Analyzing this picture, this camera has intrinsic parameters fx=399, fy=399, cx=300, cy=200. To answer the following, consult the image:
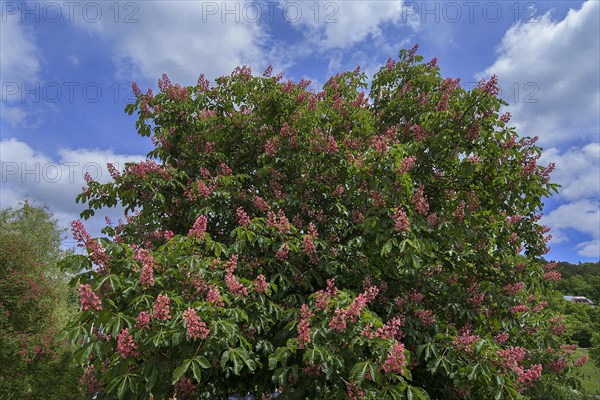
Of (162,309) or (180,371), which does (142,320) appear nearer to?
(162,309)

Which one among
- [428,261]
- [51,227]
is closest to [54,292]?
[428,261]

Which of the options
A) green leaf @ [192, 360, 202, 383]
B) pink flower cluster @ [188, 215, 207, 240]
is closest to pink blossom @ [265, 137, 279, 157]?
pink flower cluster @ [188, 215, 207, 240]

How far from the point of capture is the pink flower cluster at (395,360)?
136 inches

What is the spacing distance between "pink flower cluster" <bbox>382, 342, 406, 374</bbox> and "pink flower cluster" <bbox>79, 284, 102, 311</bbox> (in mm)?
2502

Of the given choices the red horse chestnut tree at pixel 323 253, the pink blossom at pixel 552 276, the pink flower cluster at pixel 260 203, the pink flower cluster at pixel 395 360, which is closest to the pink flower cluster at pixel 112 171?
the red horse chestnut tree at pixel 323 253

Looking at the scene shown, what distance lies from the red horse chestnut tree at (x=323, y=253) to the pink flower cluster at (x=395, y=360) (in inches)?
0.6

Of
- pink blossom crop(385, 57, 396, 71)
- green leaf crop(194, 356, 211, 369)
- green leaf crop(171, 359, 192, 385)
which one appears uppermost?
pink blossom crop(385, 57, 396, 71)

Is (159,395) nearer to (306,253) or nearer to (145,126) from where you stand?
(306,253)

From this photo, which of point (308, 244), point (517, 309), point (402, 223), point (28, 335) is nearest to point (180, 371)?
point (308, 244)

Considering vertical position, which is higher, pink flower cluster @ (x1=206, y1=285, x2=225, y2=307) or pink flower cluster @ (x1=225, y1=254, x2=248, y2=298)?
pink flower cluster @ (x1=225, y1=254, x2=248, y2=298)

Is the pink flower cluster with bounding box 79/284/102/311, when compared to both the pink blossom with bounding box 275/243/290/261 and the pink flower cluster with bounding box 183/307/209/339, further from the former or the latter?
the pink blossom with bounding box 275/243/290/261

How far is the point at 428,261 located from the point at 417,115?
2.44m

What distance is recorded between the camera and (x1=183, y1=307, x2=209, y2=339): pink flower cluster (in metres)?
3.26

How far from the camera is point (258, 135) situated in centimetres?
646
